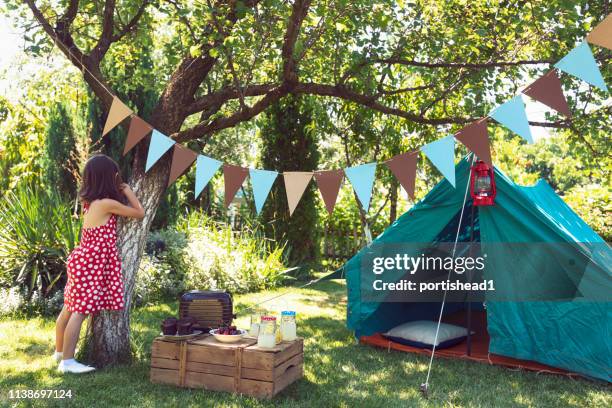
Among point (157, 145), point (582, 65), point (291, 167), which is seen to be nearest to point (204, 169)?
point (157, 145)

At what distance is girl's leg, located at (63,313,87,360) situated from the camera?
314cm

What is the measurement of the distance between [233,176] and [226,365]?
3.88 feet

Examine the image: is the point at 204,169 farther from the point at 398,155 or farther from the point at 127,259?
the point at 398,155

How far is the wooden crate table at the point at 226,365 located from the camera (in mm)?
2869

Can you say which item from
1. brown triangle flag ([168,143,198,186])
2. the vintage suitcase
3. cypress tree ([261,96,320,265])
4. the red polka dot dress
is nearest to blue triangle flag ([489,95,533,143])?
brown triangle flag ([168,143,198,186])

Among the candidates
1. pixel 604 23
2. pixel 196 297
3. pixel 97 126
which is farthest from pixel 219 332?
pixel 97 126

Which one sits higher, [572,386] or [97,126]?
[97,126]

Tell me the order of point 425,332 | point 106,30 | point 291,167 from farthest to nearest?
point 291,167, point 425,332, point 106,30

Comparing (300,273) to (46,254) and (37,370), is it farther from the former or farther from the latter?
(37,370)

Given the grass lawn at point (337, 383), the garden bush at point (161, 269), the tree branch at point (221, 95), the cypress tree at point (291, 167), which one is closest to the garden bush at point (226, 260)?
the garden bush at point (161, 269)

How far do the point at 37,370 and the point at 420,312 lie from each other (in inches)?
118

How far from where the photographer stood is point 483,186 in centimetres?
375

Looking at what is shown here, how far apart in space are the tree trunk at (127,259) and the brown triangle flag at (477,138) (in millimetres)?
1842

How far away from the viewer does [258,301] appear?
5.93 metres
